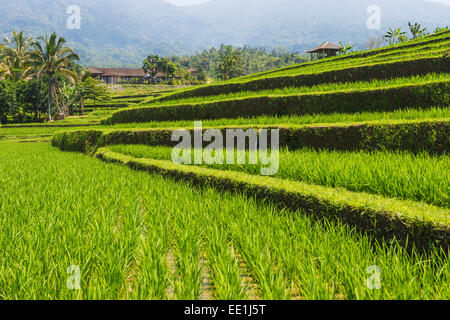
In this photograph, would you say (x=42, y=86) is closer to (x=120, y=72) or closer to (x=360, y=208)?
(x=360, y=208)

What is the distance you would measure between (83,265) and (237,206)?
1.92m

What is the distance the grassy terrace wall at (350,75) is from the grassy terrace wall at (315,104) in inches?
97.3

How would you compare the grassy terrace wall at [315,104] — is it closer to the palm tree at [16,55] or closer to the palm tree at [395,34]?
the palm tree at [16,55]

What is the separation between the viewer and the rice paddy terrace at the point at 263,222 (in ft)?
6.57

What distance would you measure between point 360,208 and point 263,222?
964 millimetres

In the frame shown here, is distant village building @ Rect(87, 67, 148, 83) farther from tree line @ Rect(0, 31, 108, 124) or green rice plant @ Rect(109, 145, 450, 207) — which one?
green rice plant @ Rect(109, 145, 450, 207)

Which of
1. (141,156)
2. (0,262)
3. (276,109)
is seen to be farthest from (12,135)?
(0,262)

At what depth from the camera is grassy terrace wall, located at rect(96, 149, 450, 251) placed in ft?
7.94

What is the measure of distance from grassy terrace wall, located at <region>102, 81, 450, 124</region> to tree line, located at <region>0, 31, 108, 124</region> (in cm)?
2610

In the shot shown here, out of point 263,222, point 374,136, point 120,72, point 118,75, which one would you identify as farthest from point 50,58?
point 120,72

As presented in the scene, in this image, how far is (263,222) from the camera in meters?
3.14

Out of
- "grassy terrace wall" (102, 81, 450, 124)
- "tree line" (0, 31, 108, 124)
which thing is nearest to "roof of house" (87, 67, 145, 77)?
"tree line" (0, 31, 108, 124)

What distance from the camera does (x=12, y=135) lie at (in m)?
22.9
